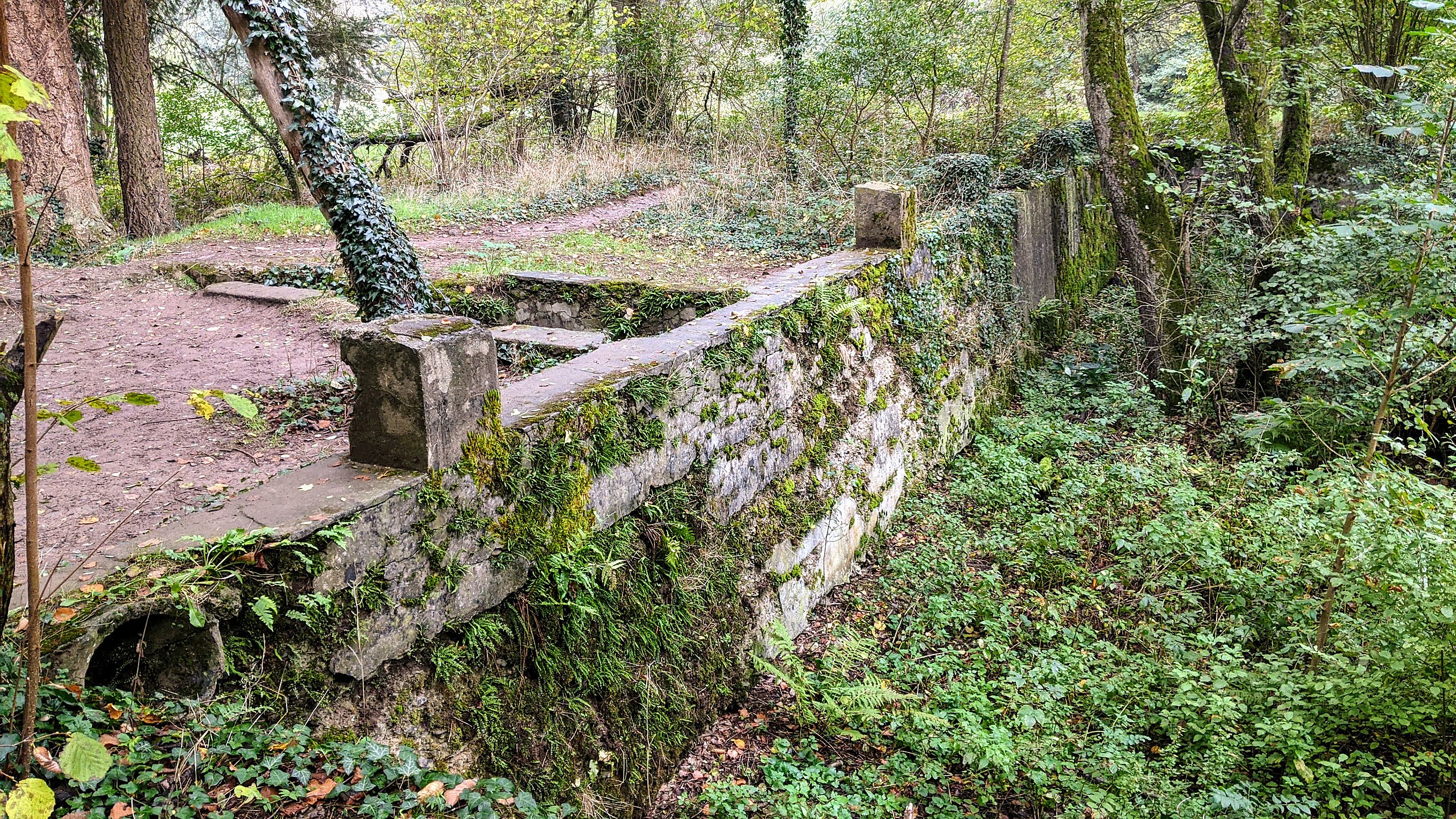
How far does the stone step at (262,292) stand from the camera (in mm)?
7191

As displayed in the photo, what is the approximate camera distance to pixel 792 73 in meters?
12.0

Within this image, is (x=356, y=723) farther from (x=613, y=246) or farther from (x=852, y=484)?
(x=613, y=246)

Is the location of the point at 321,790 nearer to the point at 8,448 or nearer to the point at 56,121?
the point at 8,448

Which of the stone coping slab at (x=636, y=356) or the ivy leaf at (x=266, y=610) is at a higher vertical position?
the stone coping slab at (x=636, y=356)

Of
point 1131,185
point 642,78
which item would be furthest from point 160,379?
point 642,78

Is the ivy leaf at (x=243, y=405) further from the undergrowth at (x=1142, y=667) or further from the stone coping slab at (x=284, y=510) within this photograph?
the undergrowth at (x=1142, y=667)

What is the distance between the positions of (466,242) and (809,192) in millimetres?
4423

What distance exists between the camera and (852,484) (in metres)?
6.41

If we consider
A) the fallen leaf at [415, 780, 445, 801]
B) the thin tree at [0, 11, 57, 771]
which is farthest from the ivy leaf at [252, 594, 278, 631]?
the fallen leaf at [415, 780, 445, 801]

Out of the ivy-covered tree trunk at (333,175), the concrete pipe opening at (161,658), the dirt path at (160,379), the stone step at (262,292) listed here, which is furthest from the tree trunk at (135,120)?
the concrete pipe opening at (161,658)

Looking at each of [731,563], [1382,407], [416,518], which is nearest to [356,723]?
[416,518]

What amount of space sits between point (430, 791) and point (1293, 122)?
11.6m

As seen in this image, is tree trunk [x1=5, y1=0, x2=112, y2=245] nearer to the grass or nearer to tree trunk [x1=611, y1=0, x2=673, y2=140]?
the grass

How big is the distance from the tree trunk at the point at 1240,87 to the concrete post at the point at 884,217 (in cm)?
459
